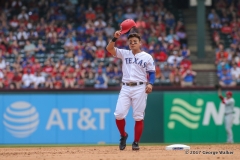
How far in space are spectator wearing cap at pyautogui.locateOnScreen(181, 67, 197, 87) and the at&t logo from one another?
188 inches

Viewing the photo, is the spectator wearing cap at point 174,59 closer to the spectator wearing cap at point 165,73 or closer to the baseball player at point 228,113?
the spectator wearing cap at point 165,73

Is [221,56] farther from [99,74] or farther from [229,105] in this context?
[99,74]

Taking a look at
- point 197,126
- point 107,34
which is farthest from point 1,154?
point 107,34

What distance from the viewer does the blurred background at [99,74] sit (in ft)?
67.0

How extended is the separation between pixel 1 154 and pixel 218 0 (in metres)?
17.0

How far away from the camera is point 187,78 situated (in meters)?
21.5

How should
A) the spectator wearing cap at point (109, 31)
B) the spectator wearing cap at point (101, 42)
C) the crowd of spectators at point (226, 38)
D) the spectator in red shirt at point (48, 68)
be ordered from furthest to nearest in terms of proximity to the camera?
the spectator wearing cap at point (109, 31)
the spectator wearing cap at point (101, 42)
the crowd of spectators at point (226, 38)
the spectator in red shirt at point (48, 68)

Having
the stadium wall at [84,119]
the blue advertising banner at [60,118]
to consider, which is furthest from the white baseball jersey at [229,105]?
the blue advertising banner at [60,118]

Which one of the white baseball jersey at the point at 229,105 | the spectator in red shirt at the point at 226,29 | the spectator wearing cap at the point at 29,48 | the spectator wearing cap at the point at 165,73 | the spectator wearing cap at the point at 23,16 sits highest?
the spectator wearing cap at the point at 23,16

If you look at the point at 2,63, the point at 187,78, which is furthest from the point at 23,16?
the point at 187,78

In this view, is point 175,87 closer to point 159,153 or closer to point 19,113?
point 19,113

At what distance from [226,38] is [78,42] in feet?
18.1

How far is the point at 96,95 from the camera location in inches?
806

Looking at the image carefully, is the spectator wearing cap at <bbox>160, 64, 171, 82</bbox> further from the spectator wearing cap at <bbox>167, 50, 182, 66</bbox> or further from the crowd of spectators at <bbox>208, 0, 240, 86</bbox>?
the crowd of spectators at <bbox>208, 0, 240, 86</bbox>
